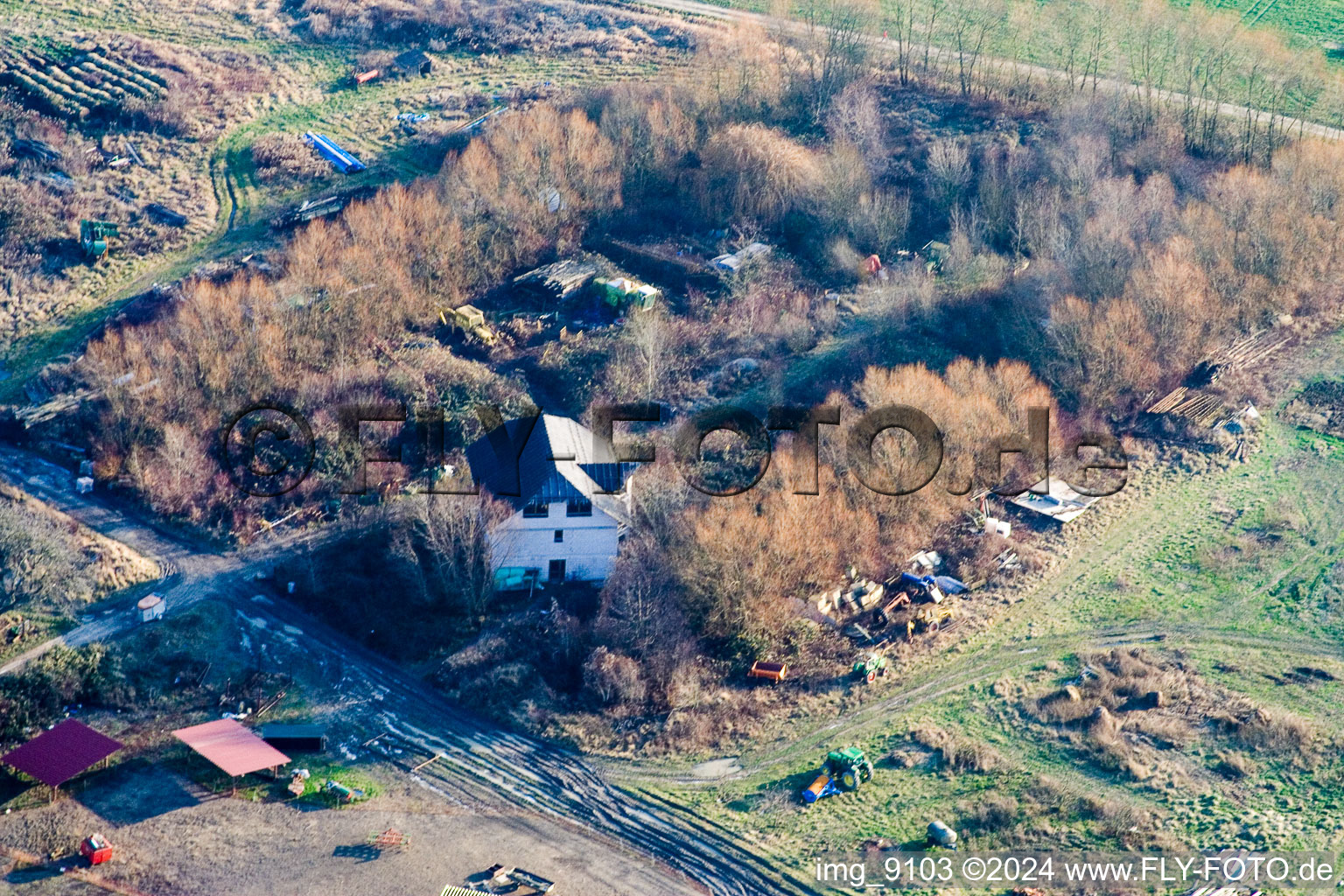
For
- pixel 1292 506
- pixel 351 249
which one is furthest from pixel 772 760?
pixel 351 249

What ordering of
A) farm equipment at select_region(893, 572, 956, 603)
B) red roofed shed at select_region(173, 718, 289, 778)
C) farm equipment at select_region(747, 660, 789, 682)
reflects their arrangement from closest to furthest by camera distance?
red roofed shed at select_region(173, 718, 289, 778) < farm equipment at select_region(747, 660, 789, 682) < farm equipment at select_region(893, 572, 956, 603)

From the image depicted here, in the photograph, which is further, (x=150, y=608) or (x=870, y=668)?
(x=150, y=608)

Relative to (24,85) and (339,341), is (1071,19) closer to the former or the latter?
(339,341)

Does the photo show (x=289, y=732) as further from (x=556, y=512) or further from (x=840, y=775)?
(x=840, y=775)

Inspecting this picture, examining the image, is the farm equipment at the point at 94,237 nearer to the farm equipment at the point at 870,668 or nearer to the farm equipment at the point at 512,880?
the farm equipment at the point at 512,880

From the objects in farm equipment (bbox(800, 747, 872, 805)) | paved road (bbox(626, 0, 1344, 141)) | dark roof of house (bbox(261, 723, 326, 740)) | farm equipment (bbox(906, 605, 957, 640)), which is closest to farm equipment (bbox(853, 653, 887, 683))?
farm equipment (bbox(906, 605, 957, 640))

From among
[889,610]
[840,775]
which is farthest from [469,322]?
[840,775]

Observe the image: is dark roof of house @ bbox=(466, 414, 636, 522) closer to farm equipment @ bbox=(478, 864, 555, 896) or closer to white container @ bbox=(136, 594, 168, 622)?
white container @ bbox=(136, 594, 168, 622)
